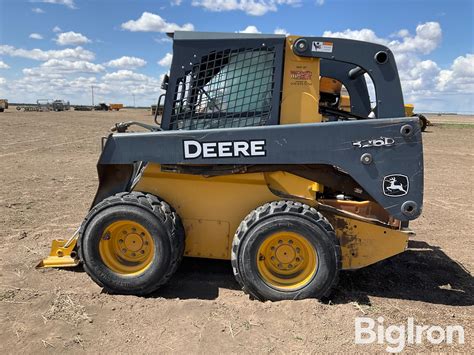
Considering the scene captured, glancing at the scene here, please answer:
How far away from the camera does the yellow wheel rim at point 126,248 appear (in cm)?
453

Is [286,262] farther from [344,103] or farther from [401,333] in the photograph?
[344,103]

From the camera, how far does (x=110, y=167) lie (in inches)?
190

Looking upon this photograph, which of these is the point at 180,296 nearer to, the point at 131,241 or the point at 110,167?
the point at 131,241

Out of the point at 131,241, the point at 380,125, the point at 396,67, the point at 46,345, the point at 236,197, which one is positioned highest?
the point at 396,67

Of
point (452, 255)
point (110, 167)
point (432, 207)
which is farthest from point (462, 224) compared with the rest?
point (110, 167)

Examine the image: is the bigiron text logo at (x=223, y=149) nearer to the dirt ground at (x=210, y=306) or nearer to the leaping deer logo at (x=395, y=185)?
the leaping deer logo at (x=395, y=185)

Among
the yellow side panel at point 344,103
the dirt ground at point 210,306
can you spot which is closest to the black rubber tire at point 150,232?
the dirt ground at point 210,306

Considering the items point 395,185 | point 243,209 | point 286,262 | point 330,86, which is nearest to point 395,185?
point 395,185

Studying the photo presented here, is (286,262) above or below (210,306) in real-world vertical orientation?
above

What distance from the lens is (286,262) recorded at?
14.4 feet

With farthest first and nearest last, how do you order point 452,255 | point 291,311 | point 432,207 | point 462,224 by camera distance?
point 432,207 < point 462,224 < point 452,255 < point 291,311

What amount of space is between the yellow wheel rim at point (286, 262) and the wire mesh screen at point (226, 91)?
3.90 ft

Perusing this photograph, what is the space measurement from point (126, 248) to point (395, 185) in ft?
8.93

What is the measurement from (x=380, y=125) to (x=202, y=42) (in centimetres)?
189
